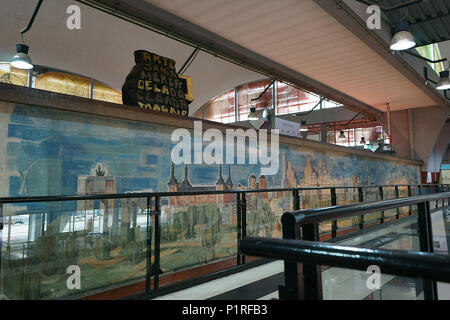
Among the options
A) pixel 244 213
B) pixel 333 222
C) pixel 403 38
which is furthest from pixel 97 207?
pixel 403 38

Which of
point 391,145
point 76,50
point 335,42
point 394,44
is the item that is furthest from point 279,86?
point 394,44

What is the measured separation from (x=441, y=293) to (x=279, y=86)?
20268mm

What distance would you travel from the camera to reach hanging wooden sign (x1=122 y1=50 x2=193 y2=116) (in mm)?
3850

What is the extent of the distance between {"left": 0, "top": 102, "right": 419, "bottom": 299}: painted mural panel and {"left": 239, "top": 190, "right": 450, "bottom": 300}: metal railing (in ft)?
6.29

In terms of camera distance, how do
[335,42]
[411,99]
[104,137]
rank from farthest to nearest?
1. [411,99]
2. [335,42]
3. [104,137]

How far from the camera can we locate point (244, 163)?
16.1 feet

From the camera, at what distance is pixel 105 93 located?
1670 centimetres

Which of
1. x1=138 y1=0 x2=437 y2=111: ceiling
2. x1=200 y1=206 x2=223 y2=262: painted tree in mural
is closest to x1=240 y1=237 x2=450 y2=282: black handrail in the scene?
x1=200 y1=206 x2=223 y2=262: painted tree in mural

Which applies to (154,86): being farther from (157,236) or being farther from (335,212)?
(335,212)

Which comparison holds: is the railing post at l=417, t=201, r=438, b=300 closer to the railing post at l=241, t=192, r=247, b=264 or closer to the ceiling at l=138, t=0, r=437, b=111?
the railing post at l=241, t=192, r=247, b=264

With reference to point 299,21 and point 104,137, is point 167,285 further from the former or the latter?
point 299,21

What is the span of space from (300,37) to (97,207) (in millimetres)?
5298

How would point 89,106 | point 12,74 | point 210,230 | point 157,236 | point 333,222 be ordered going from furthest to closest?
point 12,74 → point 333,222 → point 210,230 → point 89,106 → point 157,236
